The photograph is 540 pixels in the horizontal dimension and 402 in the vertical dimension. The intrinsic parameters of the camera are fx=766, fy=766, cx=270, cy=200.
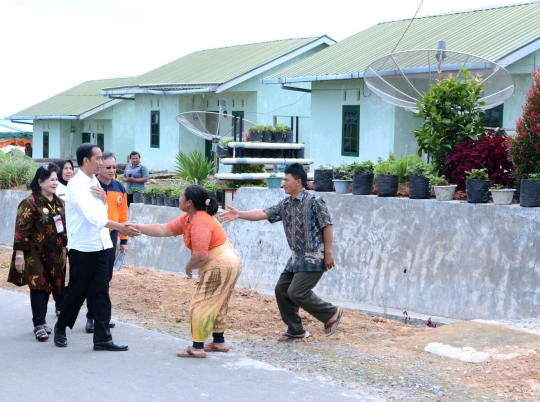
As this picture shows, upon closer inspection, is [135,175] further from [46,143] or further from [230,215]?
[46,143]

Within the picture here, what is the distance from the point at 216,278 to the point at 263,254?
621 cm

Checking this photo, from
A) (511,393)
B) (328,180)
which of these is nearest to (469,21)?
(328,180)

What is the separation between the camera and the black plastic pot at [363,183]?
11.5 m

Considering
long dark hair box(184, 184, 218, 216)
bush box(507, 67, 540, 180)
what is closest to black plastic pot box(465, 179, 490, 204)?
bush box(507, 67, 540, 180)

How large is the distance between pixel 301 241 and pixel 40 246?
9.04 ft

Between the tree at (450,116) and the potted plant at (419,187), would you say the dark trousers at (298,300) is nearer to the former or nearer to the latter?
the potted plant at (419,187)

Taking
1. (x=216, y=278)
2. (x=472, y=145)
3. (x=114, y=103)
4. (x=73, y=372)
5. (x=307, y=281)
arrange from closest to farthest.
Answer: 1. (x=73, y=372)
2. (x=216, y=278)
3. (x=307, y=281)
4. (x=472, y=145)
5. (x=114, y=103)

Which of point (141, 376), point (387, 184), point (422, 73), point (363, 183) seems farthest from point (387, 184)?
point (141, 376)

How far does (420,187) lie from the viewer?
10.8 metres

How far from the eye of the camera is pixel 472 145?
11023 mm

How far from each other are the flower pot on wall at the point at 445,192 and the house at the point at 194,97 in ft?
45.6

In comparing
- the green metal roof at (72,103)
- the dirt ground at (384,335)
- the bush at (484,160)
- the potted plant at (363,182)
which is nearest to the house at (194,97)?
the green metal roof at (72,103)

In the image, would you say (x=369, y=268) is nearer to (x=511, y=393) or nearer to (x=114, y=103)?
(x=511, y=393)

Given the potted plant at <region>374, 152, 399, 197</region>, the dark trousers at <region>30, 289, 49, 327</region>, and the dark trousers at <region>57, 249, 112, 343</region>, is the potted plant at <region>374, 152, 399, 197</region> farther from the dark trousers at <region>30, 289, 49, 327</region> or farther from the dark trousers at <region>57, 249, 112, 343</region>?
the dark trousers at <region>30, 289, 49, 327</region>
